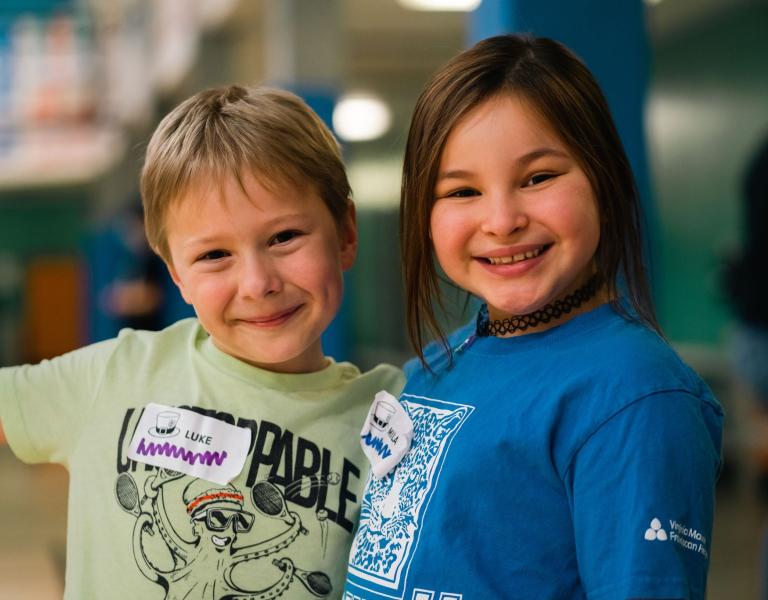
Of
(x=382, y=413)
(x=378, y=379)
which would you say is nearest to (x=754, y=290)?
(x=378, y=379)

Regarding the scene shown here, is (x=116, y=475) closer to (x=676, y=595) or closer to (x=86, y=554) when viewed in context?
(x=86, y=554)

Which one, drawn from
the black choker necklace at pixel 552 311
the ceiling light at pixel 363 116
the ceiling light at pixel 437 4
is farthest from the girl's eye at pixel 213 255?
the ceiling light at pixel 363 116

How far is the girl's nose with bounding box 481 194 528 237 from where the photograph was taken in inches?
41.9

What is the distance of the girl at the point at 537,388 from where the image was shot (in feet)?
3.08

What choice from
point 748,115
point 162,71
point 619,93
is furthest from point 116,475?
point 748,115

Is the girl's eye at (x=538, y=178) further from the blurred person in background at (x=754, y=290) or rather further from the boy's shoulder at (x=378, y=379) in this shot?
the blurred person in background at (x=754, y=290)

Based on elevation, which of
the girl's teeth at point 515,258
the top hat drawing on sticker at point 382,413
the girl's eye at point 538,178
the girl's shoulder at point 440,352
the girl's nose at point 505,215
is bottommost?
the top hat drawing on sticker at point 382,413

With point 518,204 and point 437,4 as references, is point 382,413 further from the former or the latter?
point 437,4

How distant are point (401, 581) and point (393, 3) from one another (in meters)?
4.56

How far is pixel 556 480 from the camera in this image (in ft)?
3.32

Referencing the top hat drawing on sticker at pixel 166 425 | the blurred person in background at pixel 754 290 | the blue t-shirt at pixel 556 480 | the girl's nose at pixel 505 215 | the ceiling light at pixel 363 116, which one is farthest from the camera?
the ceiling light at pixel 363 116

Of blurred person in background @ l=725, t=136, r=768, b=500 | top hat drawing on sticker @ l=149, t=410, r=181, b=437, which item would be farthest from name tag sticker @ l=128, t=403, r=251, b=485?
blurred person in background @ l=725, t=136, r=768, b=500

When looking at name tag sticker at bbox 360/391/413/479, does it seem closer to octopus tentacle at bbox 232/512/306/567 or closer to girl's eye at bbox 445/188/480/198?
octopus tentacle at bbox 232/512/306/567

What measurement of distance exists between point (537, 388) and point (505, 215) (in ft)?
0.62
